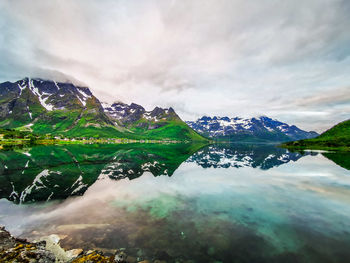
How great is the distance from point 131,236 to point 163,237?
10.3 feet

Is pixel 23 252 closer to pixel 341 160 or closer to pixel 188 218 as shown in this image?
pixel 188 218

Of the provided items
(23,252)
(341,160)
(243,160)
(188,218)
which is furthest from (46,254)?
(341,160)

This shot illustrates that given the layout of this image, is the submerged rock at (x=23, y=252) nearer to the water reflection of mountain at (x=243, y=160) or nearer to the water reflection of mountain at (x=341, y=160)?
the water reflection of mountain at (x=243, y=160)

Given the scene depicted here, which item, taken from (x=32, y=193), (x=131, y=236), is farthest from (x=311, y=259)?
(x=32, y=193)

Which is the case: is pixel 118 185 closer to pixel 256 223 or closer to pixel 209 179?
pixel 209 179

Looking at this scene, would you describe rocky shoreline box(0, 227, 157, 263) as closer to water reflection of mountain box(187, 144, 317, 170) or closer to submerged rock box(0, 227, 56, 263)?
submerged rock box(0, 227, 56, 263)

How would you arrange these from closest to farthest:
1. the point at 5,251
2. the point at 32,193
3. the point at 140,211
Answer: the point at 5,251 < the point at 140,211 < the point at 32,193

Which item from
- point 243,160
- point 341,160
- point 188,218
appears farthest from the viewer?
point 243,160

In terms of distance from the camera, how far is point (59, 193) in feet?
96.9

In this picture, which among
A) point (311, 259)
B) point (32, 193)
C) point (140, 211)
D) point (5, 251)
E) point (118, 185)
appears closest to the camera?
point (5, 251)

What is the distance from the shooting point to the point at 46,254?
13031 millimetres

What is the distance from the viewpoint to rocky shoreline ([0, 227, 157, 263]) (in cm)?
1230

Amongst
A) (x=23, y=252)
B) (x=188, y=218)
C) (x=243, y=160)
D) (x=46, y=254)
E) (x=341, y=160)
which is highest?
(x=341, y=160)

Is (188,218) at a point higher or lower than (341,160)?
lower
